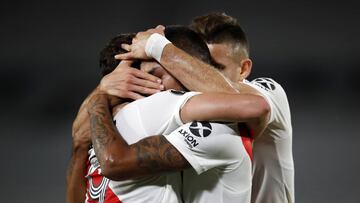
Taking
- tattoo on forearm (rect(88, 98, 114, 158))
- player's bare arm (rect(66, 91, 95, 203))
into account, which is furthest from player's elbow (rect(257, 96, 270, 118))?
player's bare arm (rect(66, 91, 95, 203))

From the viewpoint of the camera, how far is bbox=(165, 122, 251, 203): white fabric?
1.31 m

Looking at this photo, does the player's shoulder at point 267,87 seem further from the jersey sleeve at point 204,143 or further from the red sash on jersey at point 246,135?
the jersey sleeve at point 204,143

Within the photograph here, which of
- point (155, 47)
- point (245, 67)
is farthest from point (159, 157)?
point (245, 67)

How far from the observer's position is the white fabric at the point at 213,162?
131 centimetres

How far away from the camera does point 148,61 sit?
1492 mm

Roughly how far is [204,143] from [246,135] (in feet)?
0.51

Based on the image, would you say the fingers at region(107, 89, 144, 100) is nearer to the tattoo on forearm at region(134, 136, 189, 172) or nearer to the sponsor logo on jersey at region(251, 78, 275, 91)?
the tattoo on forearm at region(134, 136, 189, 172)

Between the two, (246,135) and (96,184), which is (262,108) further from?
(96,184)

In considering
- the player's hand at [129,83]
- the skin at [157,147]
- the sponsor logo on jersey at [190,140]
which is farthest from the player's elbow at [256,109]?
the player's hand at [129,83]

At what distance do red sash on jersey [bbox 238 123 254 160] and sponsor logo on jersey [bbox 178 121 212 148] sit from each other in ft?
0.38
